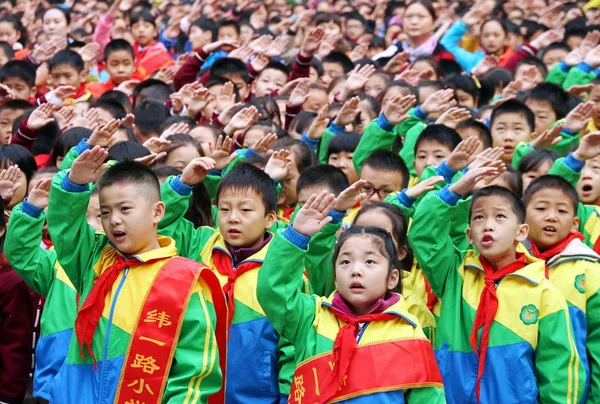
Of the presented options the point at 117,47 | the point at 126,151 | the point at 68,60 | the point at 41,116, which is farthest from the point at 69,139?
the point at 117,47

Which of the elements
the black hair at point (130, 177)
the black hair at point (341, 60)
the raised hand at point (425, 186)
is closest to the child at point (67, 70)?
the black hair at point (341, 60)

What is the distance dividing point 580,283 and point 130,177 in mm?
2102

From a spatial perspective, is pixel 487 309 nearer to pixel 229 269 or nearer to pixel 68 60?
pixel 229 269

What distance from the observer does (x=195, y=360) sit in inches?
146

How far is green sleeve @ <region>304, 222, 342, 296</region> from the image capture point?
451 centimetres

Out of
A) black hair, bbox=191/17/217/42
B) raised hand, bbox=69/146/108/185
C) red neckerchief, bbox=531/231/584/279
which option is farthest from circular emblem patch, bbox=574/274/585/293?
black hair, bbox=191/17/217/42

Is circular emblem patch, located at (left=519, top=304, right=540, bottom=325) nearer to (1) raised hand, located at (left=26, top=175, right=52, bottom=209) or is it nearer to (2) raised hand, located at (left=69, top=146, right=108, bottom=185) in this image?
(2) raised hand, located at (left=69, top=146, right=108, bottom=185)

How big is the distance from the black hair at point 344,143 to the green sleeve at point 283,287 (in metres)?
2.58

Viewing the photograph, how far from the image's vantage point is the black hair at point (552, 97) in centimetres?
748

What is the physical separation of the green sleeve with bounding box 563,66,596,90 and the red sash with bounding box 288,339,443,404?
526 centimetres

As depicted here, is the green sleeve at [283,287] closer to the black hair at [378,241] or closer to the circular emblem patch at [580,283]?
the black hair at [378,241]

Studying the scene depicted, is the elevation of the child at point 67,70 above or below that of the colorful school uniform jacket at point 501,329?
above

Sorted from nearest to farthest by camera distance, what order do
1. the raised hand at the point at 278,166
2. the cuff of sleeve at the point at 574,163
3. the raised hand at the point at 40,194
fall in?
the raised hand at the point at 40,194 < the raised hand at the point at 278,166 < the cuff of sleeve at the point at 574,163

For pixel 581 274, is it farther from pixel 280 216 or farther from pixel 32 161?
pixel 32 161
